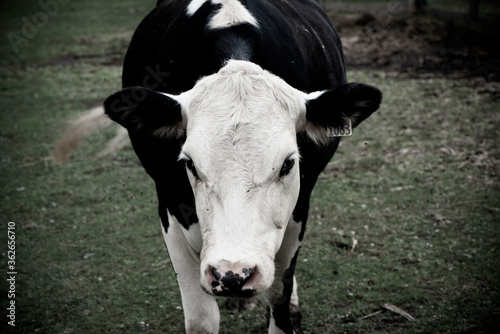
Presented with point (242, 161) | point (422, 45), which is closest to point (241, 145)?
point (242, 161)

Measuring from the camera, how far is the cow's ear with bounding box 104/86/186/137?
2283 mm

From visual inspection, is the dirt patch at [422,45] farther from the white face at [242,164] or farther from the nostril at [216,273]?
the nostril at [216,273]

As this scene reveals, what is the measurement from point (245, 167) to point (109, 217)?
305 centimetres

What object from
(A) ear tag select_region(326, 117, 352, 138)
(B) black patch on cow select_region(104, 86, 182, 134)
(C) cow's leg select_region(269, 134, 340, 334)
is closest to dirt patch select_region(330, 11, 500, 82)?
(C) cow's leg select_region(269, 134, 340, 334)

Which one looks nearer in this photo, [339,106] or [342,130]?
[339,106]

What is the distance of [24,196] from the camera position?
17.0 feet

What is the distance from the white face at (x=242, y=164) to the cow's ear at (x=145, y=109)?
10 centimetres

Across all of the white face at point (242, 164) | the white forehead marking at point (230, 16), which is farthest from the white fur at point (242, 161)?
the white forehead marking at point (230, 16)

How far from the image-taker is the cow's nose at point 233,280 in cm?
183

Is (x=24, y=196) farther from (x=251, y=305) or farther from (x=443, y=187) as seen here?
(x=443, y=187)

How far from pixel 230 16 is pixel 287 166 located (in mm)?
861

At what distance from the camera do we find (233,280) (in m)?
1.83

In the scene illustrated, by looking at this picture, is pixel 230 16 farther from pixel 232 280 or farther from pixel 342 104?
pixel 232 280

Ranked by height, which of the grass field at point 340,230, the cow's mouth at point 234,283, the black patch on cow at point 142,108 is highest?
the black patch on cow at point 142,108
